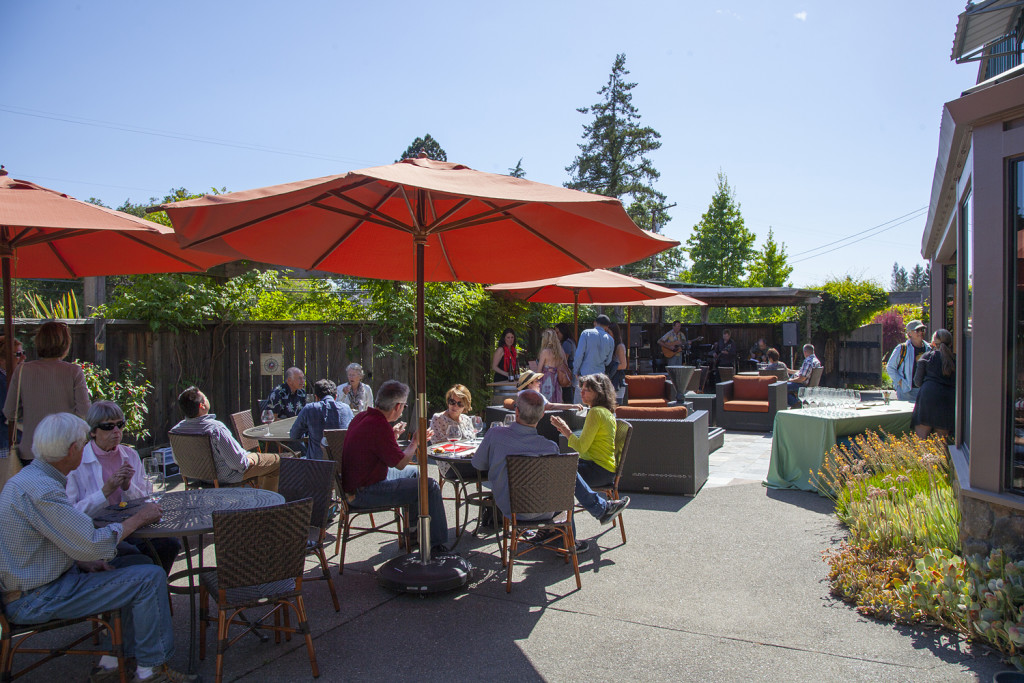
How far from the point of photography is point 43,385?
15.6ft

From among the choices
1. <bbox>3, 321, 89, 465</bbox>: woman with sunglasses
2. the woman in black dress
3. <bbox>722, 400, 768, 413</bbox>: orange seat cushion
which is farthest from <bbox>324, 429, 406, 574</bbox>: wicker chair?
<bbox>722, 400, 768, 413</bbox>: orange seat cushion

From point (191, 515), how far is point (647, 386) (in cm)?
838

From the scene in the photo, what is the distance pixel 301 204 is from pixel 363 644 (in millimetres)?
2301

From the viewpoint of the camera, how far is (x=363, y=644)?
348 centimetres

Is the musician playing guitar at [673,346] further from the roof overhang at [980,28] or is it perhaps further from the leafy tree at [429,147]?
the leafy tree at [429,147]

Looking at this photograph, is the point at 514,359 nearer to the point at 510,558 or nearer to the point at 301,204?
the point at 510,558

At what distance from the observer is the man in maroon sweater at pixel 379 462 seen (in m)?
4.45

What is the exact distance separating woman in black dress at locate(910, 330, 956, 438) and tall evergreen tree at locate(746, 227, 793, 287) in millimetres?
31746

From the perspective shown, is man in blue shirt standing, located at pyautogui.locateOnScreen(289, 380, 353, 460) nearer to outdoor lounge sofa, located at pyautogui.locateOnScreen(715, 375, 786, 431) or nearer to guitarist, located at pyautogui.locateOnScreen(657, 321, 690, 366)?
outdoor lounge sofa, located at pyautogui.locateOnScreen(715, 375, 786, 431)

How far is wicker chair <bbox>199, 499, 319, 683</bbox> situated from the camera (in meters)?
2.96

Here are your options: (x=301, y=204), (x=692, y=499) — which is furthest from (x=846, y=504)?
(x=301, y=204)

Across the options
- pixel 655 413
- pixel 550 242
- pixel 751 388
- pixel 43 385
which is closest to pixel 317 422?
pixel 43 385

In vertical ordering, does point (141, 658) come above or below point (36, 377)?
below

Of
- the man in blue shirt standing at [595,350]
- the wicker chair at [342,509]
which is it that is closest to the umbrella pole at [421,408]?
the wicker chair at [342,509]
